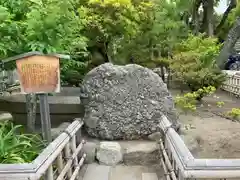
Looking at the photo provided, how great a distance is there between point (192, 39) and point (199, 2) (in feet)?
19.1

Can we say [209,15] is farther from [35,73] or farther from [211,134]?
[35,73]

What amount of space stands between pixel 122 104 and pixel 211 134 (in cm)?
170

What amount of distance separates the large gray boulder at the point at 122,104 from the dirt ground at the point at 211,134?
0.57 metres

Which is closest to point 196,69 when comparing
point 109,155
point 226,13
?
point 109,155

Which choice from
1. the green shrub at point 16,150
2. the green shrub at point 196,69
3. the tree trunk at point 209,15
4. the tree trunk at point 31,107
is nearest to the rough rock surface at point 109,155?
the green shrub at point 16,150

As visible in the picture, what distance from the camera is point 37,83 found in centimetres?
339

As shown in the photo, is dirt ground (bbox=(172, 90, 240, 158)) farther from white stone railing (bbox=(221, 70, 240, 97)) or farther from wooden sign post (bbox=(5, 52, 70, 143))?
white stone railing (bbox=(221, 70, 240, 97))

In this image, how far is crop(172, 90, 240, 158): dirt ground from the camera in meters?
4.68

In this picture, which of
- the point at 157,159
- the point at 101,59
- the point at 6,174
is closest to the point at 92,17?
the point at 101,59

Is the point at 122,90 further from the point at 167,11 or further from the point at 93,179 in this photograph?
the point at 167,11

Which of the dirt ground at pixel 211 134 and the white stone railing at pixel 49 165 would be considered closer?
the white stone railing at pixel 49 165

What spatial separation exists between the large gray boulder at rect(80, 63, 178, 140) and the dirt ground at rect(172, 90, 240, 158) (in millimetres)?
574

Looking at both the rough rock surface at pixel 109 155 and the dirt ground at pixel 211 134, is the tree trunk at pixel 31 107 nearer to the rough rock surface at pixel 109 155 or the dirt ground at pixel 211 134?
the rough rock surface at pixel 109 155

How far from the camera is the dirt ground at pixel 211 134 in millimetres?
4680
